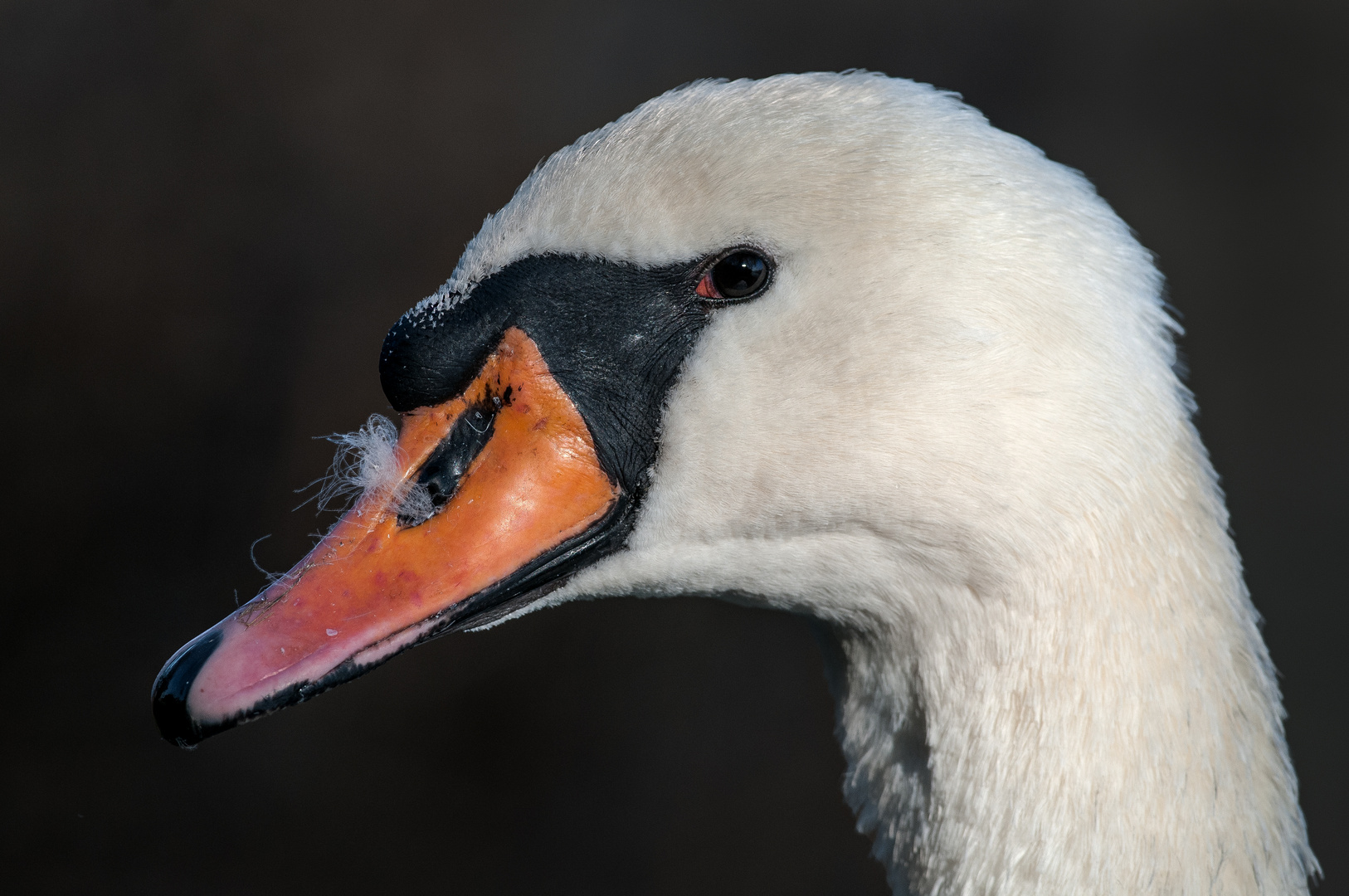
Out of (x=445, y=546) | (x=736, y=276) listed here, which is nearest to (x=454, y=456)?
(x=445, y=546)

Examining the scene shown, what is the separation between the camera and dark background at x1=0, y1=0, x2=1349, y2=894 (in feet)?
15.8

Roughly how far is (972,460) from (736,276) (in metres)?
0.35

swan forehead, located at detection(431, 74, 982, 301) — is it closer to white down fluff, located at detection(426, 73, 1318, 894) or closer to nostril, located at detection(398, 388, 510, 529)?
white down fluff, located at detection(426, 73, 1318, 894)

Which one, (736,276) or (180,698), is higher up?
(736,276)

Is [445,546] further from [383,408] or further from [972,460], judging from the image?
[383,408]

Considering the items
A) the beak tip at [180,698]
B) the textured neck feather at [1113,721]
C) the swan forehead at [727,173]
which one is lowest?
the textured neck feather at [1113,721]

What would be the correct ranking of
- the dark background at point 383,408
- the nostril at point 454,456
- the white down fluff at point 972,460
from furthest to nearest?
1. the dark background at point 383,408
2. the nostril at point 454,456
3. the white down fluff at point 972,460

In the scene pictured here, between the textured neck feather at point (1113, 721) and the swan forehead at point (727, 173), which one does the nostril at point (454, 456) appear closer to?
the swan forehead at point (727, 173)

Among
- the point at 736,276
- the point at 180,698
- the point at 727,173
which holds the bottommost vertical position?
the point at 180,698

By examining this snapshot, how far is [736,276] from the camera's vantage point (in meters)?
1.43

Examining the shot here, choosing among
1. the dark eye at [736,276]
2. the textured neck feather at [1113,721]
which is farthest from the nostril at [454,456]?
the textured neck feather at [1113,721]

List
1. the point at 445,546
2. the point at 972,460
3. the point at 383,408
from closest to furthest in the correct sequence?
the point at 972,460 → the point at 445,546 → the point at 383,408

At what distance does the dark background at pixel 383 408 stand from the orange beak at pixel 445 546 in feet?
11.8

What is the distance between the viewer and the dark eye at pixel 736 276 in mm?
1420
